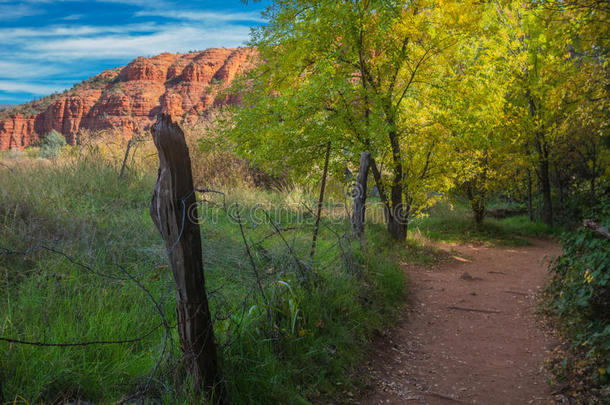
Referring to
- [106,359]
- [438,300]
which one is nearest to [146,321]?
[106,359]

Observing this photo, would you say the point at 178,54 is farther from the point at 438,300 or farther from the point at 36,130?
the point at 438,300

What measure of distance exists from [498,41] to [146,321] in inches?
566

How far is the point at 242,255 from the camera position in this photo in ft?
16.9

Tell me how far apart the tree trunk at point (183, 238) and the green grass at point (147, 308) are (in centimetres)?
24

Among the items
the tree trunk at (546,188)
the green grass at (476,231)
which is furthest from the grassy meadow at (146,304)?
the tree trunk at (546,188)

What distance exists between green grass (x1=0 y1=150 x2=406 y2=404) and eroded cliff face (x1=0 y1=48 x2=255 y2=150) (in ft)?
214

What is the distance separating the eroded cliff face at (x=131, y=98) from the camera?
237ft

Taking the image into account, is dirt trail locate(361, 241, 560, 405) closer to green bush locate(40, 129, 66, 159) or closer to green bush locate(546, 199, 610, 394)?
green bush locate(546, 199, 610, 394)

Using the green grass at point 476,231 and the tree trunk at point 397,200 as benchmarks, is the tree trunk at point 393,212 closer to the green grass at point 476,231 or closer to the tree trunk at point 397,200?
the tree trunk at point 397,200

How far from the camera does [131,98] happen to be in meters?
74.3

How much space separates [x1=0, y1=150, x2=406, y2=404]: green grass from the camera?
265 cm

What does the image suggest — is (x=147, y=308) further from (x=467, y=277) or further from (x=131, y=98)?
(x=131, y=98)

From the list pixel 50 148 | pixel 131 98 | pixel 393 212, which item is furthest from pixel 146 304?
pixel 131 98

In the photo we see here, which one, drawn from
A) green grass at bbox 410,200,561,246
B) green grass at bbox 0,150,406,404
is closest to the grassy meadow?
green grass at bbox 0,150,406,404
